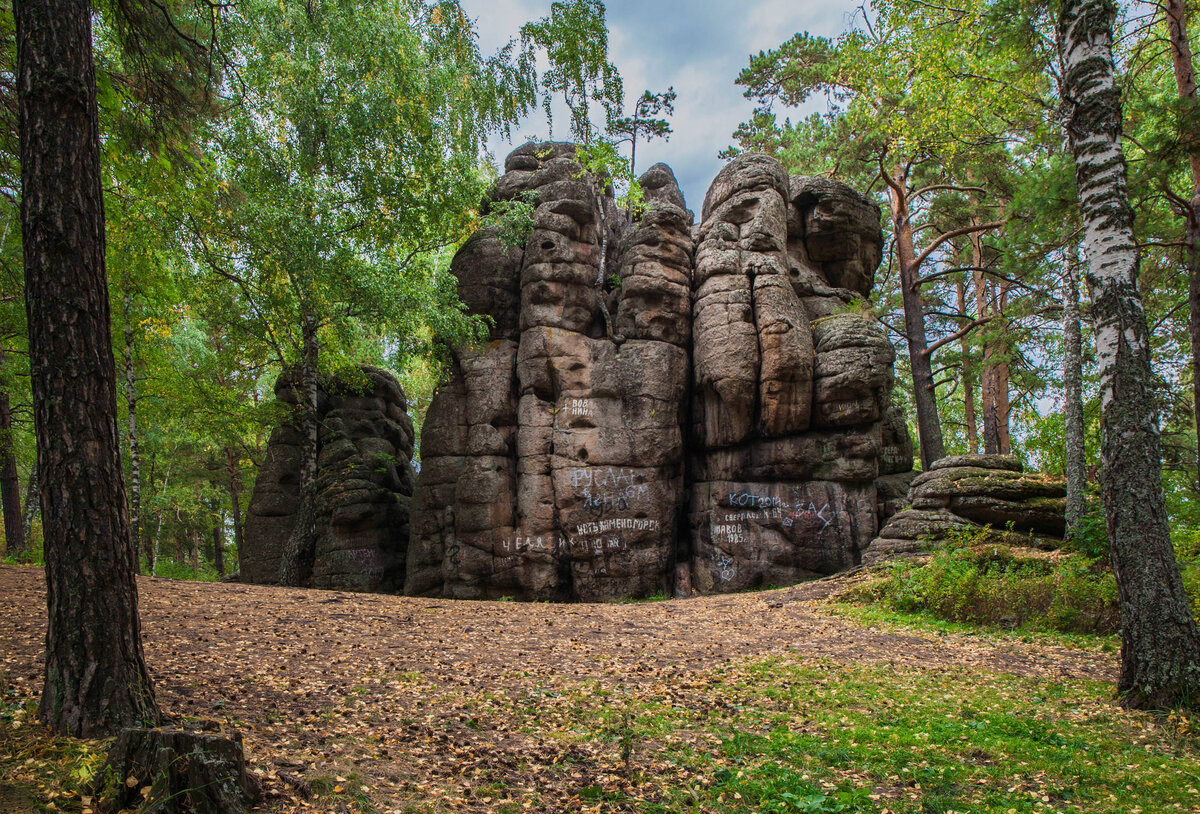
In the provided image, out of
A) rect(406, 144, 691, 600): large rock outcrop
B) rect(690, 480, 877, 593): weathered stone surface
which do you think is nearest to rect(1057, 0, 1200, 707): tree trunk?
rect(690, 480, 877, 593): weathered stone surface

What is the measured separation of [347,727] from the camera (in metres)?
Result: 5.14

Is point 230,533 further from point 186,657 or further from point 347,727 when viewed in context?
point 347,727

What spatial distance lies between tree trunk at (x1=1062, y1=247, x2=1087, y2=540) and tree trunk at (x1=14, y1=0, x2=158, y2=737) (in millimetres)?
13541

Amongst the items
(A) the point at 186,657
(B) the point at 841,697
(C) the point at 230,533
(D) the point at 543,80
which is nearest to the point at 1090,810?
(B) the point at 841,697

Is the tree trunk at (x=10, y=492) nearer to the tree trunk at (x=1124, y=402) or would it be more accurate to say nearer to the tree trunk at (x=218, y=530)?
the tree trunk at (x=218, y=530)

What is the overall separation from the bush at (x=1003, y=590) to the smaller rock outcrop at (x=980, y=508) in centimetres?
86

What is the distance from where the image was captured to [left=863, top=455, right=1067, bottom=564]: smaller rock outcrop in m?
12.1

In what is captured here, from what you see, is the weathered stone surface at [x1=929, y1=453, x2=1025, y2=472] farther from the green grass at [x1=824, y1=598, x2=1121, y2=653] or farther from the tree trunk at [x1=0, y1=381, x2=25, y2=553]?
the tree trunk at [x1=0, y1=381, x2=25, y2=553]

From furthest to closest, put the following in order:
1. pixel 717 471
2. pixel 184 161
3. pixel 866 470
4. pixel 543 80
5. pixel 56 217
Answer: pixel 543 80 → pixel 717 471 → pixel 866 470 → pixel 184 161 → pixel 56 217

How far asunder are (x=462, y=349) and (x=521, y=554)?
6.32 m

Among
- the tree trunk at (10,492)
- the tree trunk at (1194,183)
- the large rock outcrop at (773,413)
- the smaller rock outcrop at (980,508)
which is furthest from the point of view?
the large rock outcrop at (773,413)

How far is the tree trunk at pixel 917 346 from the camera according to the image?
18.8 m

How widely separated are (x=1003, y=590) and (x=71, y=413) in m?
12.1

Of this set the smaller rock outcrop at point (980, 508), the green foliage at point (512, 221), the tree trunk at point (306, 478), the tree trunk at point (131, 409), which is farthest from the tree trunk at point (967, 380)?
the tree trunk at point (131, 409)
